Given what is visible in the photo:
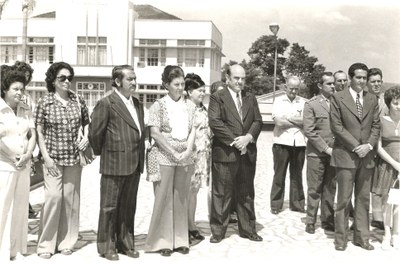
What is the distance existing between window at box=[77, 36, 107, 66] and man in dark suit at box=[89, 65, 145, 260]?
1418 inches

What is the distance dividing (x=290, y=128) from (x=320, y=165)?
103 cm

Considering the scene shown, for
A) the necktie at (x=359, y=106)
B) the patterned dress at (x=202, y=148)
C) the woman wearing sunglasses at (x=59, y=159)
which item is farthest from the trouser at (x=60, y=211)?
the necktie at (x=359, y=106)

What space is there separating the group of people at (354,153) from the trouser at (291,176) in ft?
2.81

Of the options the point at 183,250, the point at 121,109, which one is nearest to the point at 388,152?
the point at 183,250

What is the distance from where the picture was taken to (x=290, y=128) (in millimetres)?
7473

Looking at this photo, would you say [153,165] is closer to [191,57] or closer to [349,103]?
[349,103]

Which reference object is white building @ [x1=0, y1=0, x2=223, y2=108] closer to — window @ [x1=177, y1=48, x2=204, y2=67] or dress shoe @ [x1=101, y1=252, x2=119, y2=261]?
window @ [x1=177, y1=48, x2=204, y2=67]

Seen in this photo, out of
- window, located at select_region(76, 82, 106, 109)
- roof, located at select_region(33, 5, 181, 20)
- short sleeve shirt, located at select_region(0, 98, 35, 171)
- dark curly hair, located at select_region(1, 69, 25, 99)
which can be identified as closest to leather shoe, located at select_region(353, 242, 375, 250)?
short sleeve shirt, located at select_region(0, 98, 35, 171)

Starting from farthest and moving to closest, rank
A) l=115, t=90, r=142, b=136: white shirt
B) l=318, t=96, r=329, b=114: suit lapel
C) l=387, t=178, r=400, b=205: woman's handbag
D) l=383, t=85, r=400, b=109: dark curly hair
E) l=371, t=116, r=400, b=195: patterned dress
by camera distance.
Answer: l=318, t=96, r=329, b=114: suit lapel < l=371, t=116, r=400, b=195: patterned dress < l=383, t=85, r=400, b=109: dark curly hair < l=387, t=178, r=400, b=205: woman's handbag < l=115, t=90, r=142, b=136: white shirt

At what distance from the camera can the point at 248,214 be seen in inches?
241

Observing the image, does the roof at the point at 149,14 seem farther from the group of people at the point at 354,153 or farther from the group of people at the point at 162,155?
the group of people at the point at 162,155

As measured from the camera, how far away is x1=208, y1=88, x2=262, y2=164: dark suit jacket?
5.87 metres

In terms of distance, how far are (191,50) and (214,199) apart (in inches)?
1360

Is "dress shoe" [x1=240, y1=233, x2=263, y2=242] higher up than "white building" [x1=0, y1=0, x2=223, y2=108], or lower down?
lower down
